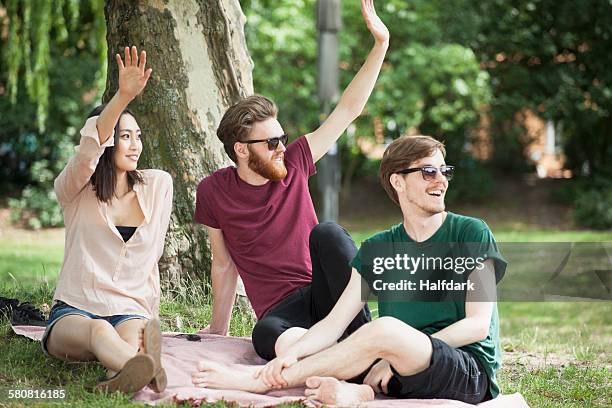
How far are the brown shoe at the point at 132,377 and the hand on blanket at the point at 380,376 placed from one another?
35.3 inches

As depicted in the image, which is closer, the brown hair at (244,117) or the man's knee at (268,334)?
the man's knee at (268,334)

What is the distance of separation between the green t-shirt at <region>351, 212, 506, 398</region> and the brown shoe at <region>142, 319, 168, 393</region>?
0.86 m

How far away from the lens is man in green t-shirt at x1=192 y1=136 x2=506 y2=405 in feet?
12.3

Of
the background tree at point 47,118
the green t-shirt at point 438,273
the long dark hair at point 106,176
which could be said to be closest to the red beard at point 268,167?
the long dark hair at point 106,176

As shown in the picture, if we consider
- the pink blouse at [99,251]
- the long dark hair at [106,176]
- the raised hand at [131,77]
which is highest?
the raised hand at [131,77]

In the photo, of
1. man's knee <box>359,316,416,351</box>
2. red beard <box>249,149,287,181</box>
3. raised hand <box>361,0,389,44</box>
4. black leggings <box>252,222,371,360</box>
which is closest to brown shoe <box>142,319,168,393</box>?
black leggings <box>252,222,371,360</box>

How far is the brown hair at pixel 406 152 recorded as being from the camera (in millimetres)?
3994

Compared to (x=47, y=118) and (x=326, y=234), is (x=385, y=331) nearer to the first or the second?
(x=326, y=234)

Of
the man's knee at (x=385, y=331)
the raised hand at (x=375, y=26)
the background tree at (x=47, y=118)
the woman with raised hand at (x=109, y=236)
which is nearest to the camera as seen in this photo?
the man's knee at (x=385, y=331)

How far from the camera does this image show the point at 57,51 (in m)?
16.5

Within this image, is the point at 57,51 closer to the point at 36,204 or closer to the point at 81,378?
the point at 36,204

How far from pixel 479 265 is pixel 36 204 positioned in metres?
12.7

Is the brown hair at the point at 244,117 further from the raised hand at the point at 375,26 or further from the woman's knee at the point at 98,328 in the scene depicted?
the woman's knee at the point at 98,328

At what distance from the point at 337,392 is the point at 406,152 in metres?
1.04
